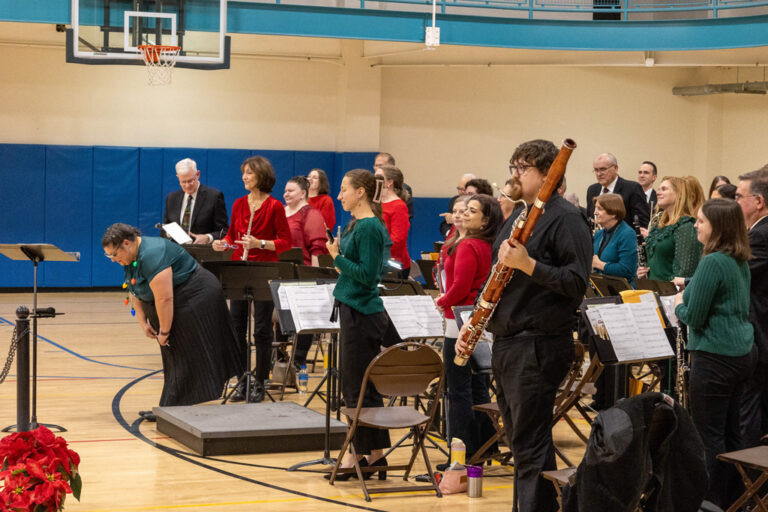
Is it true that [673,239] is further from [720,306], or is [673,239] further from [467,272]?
[720,306]

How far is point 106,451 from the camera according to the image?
5859 mm

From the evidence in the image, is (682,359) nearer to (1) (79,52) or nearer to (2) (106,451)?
(2) (106,451)

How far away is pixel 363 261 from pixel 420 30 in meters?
7.42

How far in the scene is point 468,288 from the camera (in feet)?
17.8

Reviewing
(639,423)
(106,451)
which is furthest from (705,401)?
(106,451)

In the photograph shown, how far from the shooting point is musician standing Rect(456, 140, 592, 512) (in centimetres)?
381

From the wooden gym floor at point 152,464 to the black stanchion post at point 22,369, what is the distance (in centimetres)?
35

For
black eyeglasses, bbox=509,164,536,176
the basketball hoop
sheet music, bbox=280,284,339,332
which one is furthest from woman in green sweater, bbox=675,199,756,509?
the basketball hoop

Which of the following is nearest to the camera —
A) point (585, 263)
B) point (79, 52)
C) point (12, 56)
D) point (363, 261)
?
point (585, 263)

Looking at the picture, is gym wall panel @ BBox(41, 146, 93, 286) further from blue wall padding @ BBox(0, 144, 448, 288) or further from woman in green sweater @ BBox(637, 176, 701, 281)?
woman in green sweater @ BBox(637, 176, 701, 281)

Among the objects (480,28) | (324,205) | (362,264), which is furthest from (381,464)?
(480,28)

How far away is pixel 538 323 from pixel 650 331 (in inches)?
59.6

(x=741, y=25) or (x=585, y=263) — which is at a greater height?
(x=741, y=25)

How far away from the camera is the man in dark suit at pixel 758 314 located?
457 centimetres
